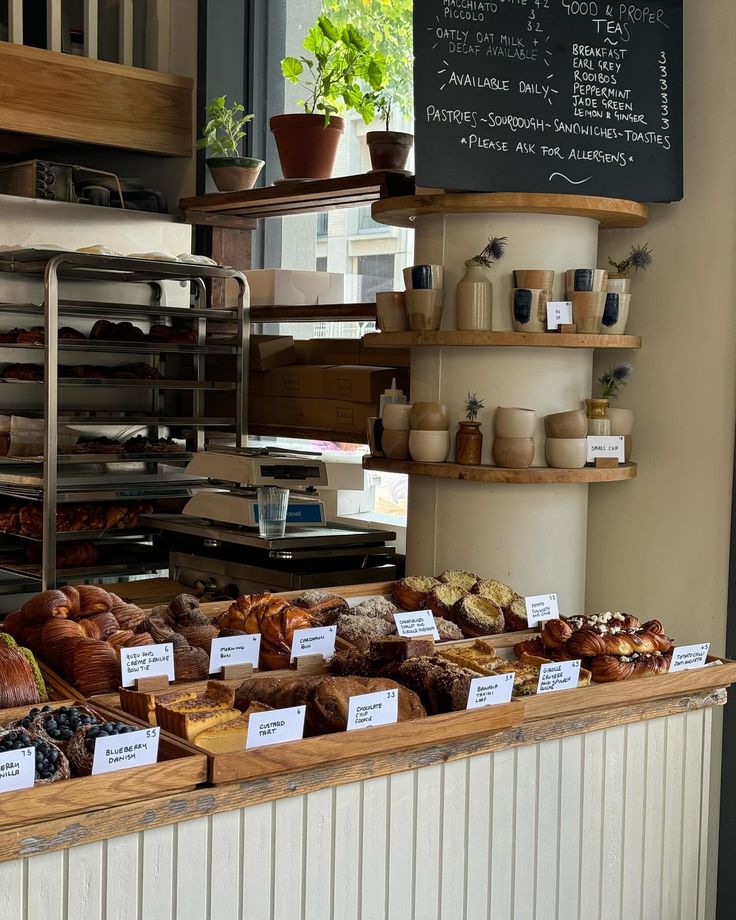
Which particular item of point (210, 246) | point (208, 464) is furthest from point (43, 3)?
point (208, 464)

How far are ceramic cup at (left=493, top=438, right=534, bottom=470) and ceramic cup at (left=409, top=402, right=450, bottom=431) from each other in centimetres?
16

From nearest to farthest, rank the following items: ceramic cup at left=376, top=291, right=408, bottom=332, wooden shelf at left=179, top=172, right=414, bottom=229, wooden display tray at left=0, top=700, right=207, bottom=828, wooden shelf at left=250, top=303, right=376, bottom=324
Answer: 1. wooden display tray at left=0, top=700, right=207, bottom=828
2. ceramic cup at left=376, top=291, right=408, bottom=332
3. wooden shelf at left=179, top=172, right=414, bottom=229
4. wooden shelf at left=250, top=303, right=376, bottom=324

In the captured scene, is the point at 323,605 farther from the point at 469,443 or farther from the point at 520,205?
the point at 520,205

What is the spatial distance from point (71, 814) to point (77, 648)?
0.62 m

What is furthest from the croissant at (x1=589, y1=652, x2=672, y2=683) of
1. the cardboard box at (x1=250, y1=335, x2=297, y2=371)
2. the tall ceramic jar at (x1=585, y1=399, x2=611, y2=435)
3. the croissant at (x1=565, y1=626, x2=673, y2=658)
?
the cardboard box at (x1=250, y1=335, x2=297, y2=371)

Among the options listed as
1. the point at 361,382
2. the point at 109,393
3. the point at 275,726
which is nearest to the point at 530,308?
the point at 361,382

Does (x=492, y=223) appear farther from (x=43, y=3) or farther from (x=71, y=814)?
(x=43, y=3)

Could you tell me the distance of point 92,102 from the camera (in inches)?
201

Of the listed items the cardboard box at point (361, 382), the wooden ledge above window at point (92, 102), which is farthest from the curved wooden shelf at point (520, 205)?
the wooden ledge above window at point (92, 102)

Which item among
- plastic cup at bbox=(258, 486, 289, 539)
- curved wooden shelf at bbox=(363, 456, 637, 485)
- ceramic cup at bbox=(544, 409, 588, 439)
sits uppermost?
ceramic cup at bbox=(544, 409, 588, 439)

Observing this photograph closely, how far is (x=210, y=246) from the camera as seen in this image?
17.1 ft

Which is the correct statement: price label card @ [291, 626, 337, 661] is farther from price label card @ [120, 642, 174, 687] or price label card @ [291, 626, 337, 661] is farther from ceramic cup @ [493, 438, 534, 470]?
ceramic cup @ [493, 438, 534, 470]

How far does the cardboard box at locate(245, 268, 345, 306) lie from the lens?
4836 millimetres

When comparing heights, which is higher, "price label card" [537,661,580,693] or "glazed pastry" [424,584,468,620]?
"glazed pastry" [424,584,468,620]
